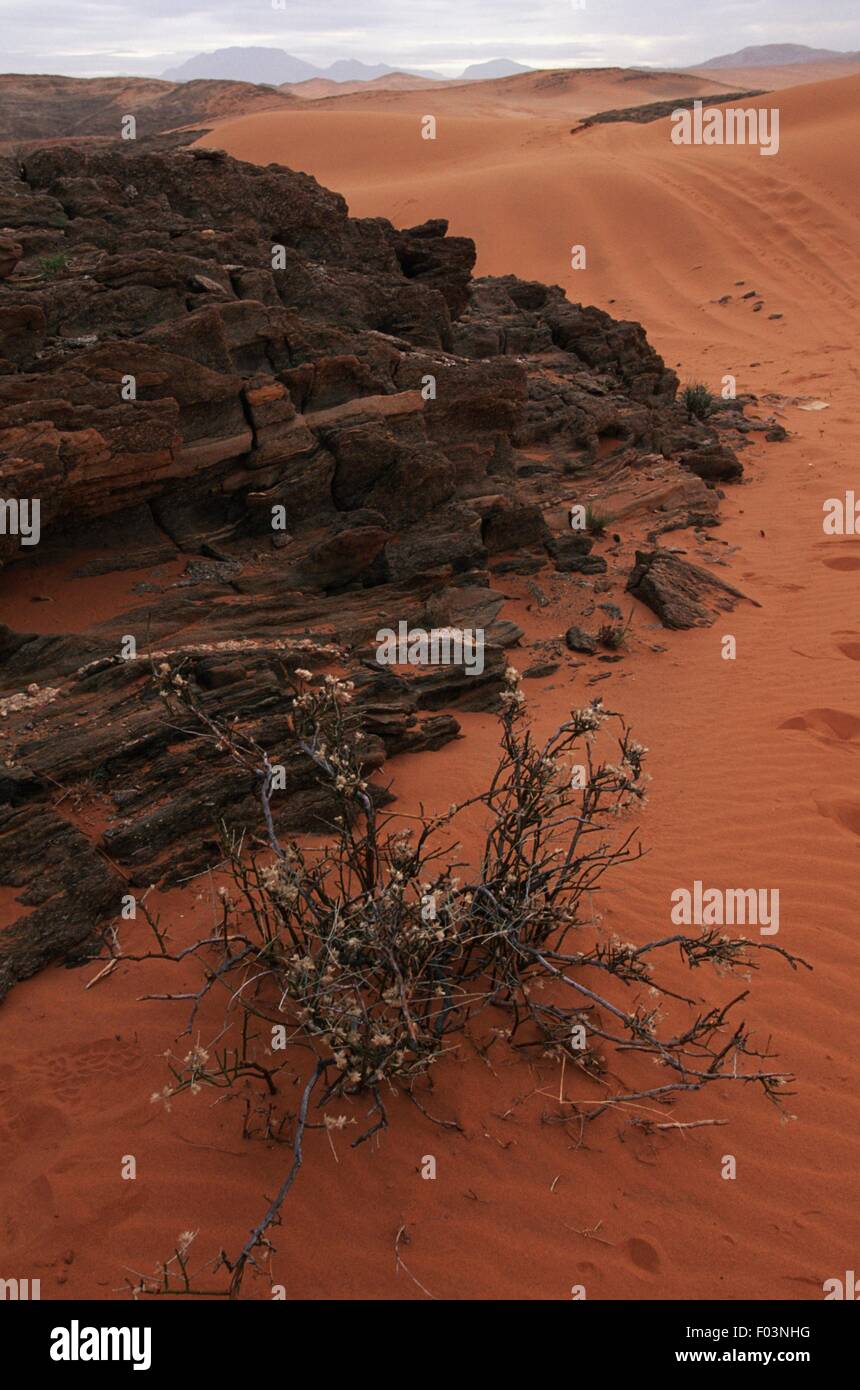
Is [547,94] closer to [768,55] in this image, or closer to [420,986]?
[420,986]

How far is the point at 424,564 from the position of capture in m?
7.81

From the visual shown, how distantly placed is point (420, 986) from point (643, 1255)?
1180mm

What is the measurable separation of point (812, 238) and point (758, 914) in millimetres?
21708

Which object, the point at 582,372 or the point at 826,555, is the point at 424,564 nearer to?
the point at 826,555

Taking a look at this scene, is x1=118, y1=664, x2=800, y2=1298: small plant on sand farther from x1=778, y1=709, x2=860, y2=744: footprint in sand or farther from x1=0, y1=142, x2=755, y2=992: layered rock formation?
x1=778, y1=709, x2=860, y2=744: footprint in sand

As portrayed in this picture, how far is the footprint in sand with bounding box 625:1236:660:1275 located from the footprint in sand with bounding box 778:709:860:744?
12.8ft

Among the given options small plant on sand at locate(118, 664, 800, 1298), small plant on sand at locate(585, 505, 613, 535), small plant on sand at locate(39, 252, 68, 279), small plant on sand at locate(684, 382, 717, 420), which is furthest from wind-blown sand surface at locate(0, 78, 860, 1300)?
small plant on sand at locate(684, 382, 717, 420)

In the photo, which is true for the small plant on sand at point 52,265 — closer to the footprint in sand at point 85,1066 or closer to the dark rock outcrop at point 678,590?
the dark rock outcrop at point 678,590

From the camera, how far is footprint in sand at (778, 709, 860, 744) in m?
6.47

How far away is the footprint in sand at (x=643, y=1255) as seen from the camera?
328cm

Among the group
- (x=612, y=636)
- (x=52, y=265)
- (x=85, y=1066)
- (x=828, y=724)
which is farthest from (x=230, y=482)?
(x=85, y=1066)

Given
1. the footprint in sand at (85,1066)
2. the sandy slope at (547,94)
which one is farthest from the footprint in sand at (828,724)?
the sandy slope at (547,94)

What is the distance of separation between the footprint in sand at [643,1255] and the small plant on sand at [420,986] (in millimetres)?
485
